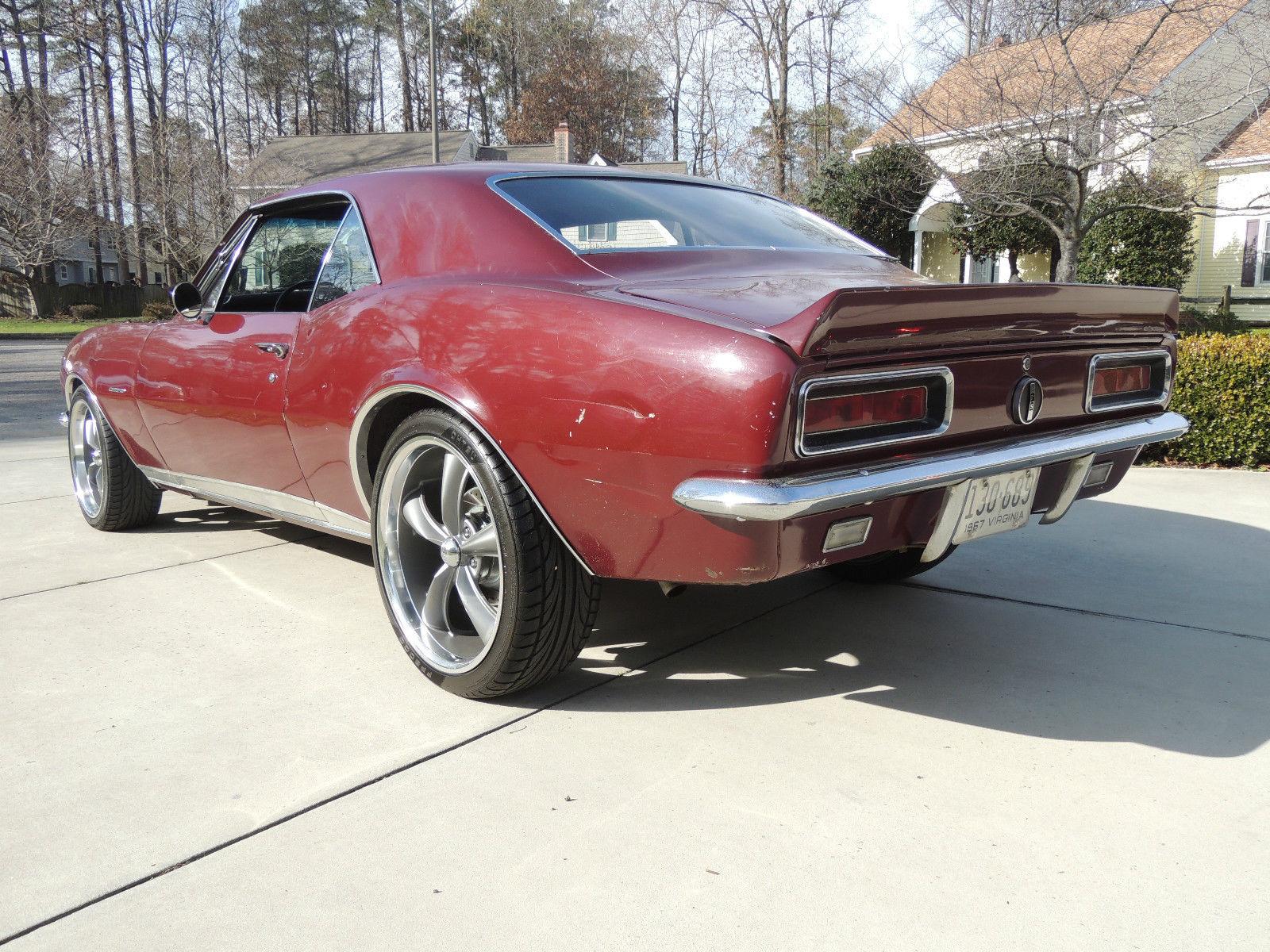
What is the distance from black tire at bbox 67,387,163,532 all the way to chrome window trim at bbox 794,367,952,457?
3.42 m

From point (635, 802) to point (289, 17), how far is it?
54344 millimetres

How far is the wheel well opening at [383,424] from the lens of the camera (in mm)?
2891

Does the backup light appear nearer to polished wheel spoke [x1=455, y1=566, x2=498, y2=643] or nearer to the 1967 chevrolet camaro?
the 1967 chevrolet camaro

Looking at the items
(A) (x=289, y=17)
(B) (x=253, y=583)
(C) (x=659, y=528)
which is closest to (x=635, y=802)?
(C) (x=659, y=528)

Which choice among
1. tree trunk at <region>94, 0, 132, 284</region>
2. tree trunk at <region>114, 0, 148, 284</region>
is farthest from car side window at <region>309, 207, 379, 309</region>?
tree trunk at <region>94, 0, 132, 284</region>

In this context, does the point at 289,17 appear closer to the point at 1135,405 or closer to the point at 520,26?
the point at 520,26

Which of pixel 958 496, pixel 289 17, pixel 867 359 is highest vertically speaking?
pixel 289 17

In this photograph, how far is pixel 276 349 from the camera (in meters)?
3.41

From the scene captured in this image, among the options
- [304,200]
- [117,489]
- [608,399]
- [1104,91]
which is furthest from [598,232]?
[1104,91]

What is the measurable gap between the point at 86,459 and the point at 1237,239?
756 inches

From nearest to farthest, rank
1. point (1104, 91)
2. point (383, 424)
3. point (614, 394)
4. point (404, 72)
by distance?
point (614, 394) < point (383, 424) < point (1104, 91) < point (404, 72)

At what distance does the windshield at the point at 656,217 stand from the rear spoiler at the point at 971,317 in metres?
0.86

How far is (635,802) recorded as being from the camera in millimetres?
2271

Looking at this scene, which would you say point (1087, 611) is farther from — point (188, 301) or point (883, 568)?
point (188, 301)
